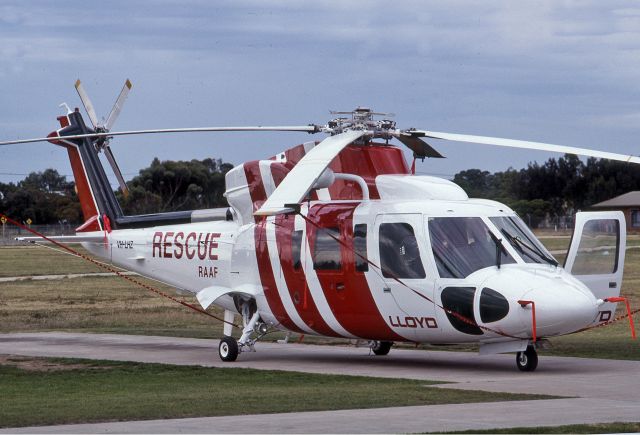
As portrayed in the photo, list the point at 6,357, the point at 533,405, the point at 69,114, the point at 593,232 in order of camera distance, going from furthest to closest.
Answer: the point at 69,114 → the point at 6,357 → the point at 593,232 → the point at 533,405

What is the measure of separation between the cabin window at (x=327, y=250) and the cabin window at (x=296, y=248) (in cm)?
36

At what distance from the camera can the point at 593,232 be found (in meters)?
20.1

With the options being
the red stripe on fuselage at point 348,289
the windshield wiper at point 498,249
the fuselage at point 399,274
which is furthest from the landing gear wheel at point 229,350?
the windshield wiper at point 498,249

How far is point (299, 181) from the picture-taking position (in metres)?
17.6

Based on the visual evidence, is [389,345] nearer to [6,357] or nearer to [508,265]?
[508,265]

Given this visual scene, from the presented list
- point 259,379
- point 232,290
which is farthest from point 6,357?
point 259,379

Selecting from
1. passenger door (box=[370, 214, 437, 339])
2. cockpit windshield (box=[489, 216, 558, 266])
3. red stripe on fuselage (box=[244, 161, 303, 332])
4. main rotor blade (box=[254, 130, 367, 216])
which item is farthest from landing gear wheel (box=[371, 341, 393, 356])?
main rotor blade (box=[254, 130, 367, 216])

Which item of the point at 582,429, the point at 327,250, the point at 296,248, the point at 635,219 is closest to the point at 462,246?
the point at 327,250

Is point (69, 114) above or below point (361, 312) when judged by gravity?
above

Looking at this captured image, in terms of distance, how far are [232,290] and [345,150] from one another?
351 centimetres

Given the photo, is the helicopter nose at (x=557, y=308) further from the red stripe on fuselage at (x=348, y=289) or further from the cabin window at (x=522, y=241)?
the red stripe on fuselage at (x=348, y=289)

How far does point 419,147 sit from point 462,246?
3.27 metres

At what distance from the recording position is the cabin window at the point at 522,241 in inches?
755

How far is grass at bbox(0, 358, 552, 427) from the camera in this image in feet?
47.4
